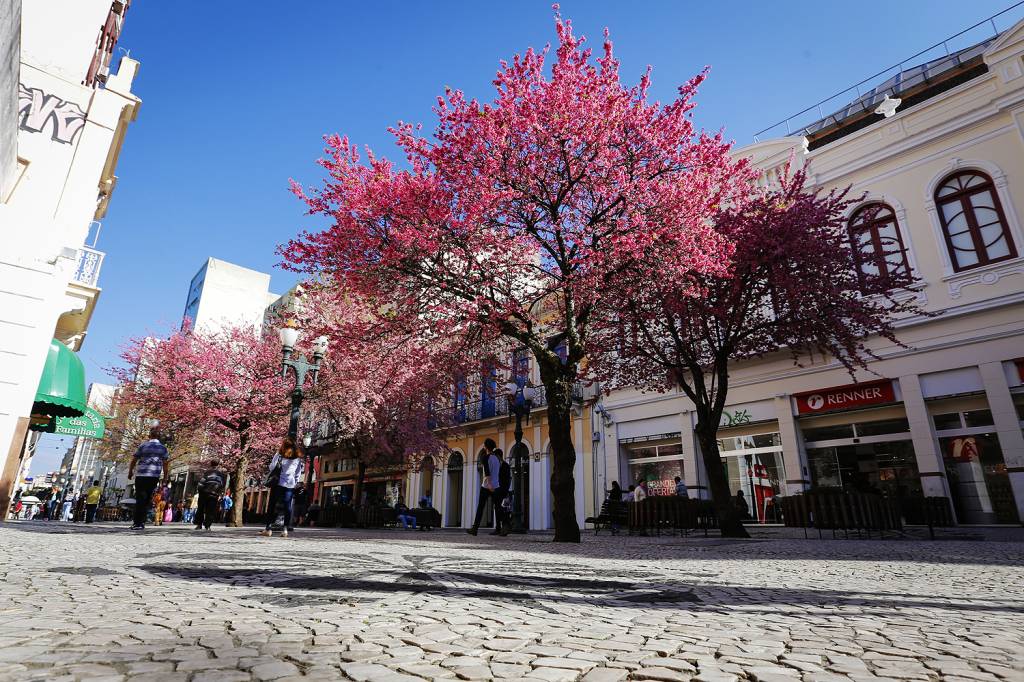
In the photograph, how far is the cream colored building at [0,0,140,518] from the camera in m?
10.7

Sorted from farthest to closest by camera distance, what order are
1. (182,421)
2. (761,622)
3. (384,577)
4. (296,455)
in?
(182,421) → (296,455) → (384,577) → (761,622)

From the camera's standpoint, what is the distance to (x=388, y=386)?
20828 mm

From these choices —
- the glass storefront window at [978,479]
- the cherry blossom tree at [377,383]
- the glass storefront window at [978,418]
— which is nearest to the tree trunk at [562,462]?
the cherry blossom tree at [377,383]

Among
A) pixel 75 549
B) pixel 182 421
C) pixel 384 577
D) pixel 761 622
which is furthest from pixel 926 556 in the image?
pixel 182 421

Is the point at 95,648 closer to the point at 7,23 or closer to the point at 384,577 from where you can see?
the point at 384,577

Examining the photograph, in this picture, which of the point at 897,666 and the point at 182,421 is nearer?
the point at 897,666

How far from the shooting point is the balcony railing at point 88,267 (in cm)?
1298

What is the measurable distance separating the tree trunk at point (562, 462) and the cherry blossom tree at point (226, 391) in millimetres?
10429

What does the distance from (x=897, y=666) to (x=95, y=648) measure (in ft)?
8.81

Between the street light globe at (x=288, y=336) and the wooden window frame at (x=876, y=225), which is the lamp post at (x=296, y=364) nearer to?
the street light globe at (x=288, y=336)

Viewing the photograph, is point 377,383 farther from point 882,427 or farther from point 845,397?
point 882,427

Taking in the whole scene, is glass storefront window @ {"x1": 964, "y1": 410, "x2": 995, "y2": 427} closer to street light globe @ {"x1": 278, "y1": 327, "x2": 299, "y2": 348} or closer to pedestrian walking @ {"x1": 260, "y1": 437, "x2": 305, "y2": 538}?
pedestrian walking @ {"x1": 260, "y1": 437, "x2": 305, "y2": 538}

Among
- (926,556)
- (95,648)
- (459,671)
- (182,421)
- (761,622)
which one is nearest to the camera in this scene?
(459,671)

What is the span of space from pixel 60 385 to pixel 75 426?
4.58 meters
